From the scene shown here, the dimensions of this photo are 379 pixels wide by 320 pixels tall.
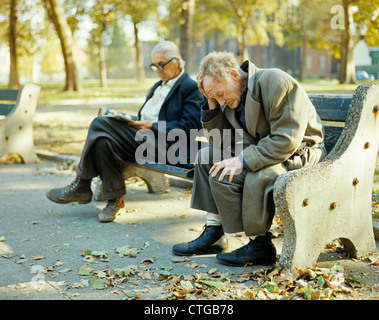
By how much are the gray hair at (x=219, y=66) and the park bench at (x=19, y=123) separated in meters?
4.80

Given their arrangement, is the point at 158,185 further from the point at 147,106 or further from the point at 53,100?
the point at 53,100

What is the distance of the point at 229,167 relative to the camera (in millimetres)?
3305

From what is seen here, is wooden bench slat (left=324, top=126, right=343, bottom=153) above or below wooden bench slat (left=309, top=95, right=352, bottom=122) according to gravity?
below

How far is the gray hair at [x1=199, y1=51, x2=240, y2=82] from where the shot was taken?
338cm

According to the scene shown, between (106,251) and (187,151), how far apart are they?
1338mm

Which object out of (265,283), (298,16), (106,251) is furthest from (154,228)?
(298,16)

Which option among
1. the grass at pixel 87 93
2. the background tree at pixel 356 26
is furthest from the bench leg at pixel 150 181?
the grass at pixel 87 93

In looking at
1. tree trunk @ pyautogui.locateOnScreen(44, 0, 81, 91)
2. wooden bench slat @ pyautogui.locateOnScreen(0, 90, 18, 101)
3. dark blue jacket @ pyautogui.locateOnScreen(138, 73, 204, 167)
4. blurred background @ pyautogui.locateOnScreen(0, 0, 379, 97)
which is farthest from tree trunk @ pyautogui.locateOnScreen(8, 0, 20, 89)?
dark blue jacket @ pyautogui.locateOnScreen(138, 73, 204, 167)

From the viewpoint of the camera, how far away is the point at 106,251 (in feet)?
12.5

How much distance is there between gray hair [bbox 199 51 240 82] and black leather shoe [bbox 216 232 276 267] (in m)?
1.15

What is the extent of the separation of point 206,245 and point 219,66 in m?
1.31

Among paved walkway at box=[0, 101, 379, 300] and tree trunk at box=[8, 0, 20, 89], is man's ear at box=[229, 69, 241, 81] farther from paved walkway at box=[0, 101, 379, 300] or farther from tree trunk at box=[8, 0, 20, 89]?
tree trunk at box=[8, 0, 20, 89]

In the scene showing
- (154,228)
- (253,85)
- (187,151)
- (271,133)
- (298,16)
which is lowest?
(154,228)

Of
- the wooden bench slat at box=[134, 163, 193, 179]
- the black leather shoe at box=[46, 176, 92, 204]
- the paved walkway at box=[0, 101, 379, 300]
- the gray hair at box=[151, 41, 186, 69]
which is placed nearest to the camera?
the paved walkway at box=[0, 101, 379, 300]
